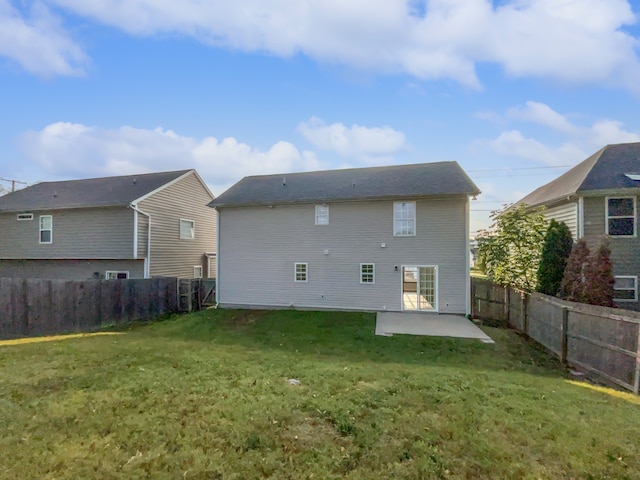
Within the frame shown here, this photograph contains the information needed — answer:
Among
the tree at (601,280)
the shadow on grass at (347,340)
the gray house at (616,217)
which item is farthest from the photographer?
the gray house at (616,217)

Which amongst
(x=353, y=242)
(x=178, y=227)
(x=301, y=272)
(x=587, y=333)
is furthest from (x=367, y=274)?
(x=178, y=227)

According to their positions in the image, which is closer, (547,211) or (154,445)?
(154,445)

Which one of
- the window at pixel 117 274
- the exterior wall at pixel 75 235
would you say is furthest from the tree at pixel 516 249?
the window at pixel 117 274

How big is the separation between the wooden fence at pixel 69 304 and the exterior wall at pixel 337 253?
10.7 feet

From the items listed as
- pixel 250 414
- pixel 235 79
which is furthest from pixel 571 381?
pixel 235 79

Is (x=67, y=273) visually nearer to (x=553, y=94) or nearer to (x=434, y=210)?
(x=434, y=210)

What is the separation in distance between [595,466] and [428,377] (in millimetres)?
2661

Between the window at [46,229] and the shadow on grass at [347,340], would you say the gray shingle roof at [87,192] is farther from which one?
the shadow on grass at [347,340]

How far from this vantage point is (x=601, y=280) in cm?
904

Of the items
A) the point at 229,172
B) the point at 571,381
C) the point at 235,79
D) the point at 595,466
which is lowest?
the point at 571,381

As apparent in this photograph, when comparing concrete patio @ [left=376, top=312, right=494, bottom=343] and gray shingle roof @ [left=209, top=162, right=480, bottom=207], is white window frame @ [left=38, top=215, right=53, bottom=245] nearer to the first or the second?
gray shingle roof @ [left=209, top=162, right=480, bottom=207]

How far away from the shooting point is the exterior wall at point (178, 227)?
1605 centimetres

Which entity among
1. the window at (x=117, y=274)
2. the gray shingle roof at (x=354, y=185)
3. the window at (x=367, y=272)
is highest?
the gray shingle roof at (x=354, y=185)

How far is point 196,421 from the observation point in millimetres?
3855
